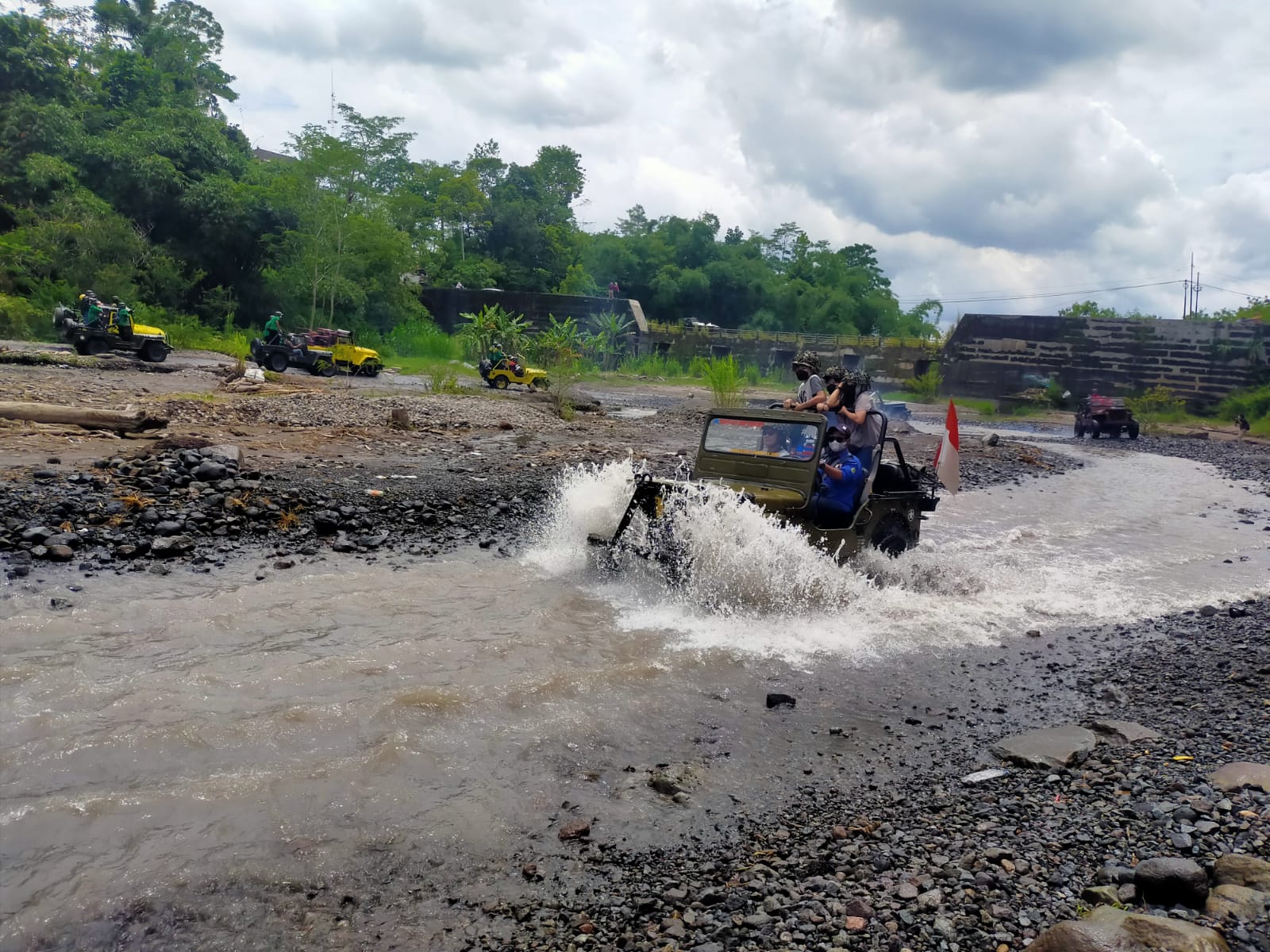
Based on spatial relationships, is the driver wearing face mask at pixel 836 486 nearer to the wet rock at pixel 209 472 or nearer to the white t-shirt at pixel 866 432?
the white t-shirt at pixel 866 432

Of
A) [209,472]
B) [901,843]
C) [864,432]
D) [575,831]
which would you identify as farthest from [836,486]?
[209,472]

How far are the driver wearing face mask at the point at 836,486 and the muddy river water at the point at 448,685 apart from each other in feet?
1.58

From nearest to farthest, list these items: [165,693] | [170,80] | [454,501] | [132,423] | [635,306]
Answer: [165,693] → [454,501] → [132,423] → [170,80] → [635,306]

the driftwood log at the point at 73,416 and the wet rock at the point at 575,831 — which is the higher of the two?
the driftwood log at the point at 73,416

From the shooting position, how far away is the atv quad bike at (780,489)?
7637 millimetres

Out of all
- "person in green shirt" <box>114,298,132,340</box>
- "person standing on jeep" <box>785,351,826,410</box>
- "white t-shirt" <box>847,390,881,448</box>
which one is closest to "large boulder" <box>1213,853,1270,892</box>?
"white t-shirt" <box>847,390,881,448</box>

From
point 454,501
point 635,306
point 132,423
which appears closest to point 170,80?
point 635,306

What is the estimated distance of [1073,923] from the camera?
2828 millimetres

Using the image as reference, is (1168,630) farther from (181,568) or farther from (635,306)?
(635,306)

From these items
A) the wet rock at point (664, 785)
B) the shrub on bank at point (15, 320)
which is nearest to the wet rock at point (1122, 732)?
the wet rock at point (664, 785)

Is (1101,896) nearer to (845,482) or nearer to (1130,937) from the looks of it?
(1130,937)

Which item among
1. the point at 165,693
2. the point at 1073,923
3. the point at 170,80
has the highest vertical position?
the point at 170,80

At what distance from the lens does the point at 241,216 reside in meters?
36.8

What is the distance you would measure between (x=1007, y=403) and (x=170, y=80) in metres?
45.1
